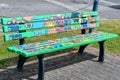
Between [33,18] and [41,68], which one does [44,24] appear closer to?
[33,18]

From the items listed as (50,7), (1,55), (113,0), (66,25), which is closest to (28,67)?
(1,55)

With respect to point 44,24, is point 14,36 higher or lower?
lower

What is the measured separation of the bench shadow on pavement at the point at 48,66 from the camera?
524 centimetres

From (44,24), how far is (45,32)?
0.14 meters

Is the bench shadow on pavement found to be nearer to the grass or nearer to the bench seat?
the grass

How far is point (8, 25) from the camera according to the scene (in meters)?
4.96

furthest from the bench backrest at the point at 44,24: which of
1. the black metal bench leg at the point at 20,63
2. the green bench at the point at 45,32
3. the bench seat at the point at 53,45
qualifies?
the black metal bench leg at the point at 20,63

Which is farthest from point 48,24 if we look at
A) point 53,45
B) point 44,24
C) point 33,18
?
point 53,45

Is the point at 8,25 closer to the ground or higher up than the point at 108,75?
higher up

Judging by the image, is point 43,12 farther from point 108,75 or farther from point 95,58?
point 108,75

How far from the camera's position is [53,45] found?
520cm

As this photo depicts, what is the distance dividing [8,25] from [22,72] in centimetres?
91

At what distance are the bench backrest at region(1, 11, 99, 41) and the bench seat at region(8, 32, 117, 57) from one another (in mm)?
190

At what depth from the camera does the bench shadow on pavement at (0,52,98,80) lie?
5242 mm
